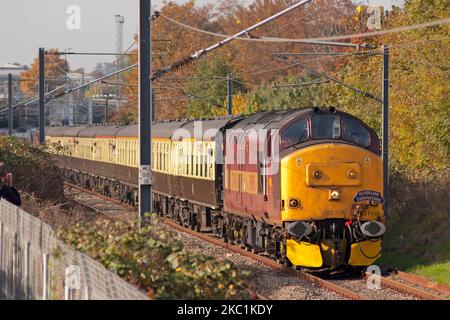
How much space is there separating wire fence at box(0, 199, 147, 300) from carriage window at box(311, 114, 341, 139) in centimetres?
676

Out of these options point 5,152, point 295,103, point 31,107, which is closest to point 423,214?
point 5,152

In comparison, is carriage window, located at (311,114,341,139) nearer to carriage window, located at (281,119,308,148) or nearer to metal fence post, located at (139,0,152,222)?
carriage window, located at (281,119,308,148)

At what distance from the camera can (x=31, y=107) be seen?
112 m

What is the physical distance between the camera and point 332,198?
64.0 ft

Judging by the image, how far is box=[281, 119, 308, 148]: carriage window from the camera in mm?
19719

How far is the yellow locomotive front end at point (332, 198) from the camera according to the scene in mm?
19438

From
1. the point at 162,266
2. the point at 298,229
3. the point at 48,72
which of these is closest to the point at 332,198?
the point at 298,229

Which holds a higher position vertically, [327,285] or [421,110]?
[421,110]

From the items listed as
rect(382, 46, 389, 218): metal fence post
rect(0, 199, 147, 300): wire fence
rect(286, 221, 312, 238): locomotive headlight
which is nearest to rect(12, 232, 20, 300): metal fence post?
rect(0, 199, 147, 300): wire fence

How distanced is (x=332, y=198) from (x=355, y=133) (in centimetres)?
147

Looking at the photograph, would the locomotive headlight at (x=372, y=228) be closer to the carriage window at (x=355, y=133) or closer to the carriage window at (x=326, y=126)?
the carriage window at (x=355, y=133)

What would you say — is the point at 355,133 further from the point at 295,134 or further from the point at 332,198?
the point at 332,198

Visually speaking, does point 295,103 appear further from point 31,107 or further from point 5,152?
point 31,107

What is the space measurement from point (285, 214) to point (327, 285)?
5.52 ft
